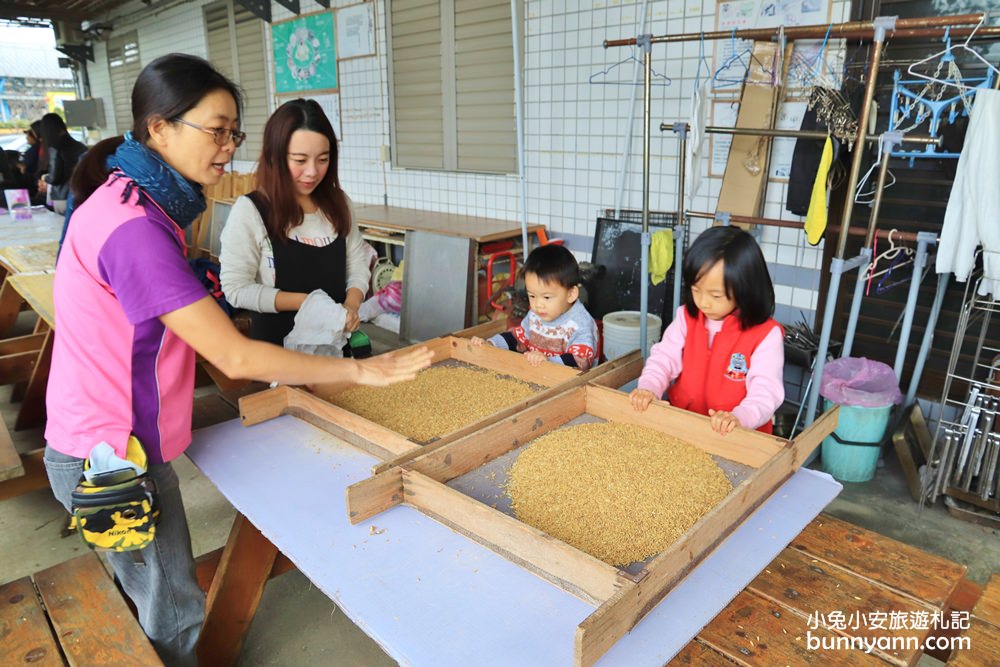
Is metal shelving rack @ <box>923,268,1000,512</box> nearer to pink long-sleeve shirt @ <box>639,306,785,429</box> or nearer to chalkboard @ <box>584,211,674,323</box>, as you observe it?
pink long-sleeve shirt @ <box>639,306,785,429</box>

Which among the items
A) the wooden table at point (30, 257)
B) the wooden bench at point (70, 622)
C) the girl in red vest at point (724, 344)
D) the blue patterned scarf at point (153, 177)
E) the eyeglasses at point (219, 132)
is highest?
the eyeglasses at point (219, 132)

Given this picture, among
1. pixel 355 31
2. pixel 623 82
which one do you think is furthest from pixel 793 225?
pixel 355 31

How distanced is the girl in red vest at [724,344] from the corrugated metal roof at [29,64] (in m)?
15.6

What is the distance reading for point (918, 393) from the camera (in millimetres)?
3072

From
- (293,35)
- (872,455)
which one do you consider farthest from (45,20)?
(872,455)

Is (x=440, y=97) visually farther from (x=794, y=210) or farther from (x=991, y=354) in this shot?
(x=991, y=354)

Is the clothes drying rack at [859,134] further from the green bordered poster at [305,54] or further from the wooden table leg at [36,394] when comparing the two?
the green bordered poster at [305,54]

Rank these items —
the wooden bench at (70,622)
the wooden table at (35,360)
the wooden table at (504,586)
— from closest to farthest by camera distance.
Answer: the wooden table at (504,586)
the wooden bench at (70,622)
the wooden table at (35,360)

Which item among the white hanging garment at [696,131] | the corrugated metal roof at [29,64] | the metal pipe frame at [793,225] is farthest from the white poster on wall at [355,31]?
the corrugated metal roof at [29,64]

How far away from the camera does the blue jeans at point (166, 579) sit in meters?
1.38

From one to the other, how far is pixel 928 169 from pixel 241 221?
288 cm

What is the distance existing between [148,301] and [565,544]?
0.81 metres

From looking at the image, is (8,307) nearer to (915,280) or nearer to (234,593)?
(234,593)

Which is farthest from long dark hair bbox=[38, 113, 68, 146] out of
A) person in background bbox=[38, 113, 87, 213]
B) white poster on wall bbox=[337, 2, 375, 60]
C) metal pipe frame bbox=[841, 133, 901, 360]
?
metal pipe frame bbox=[841, 133, 901, 360]
